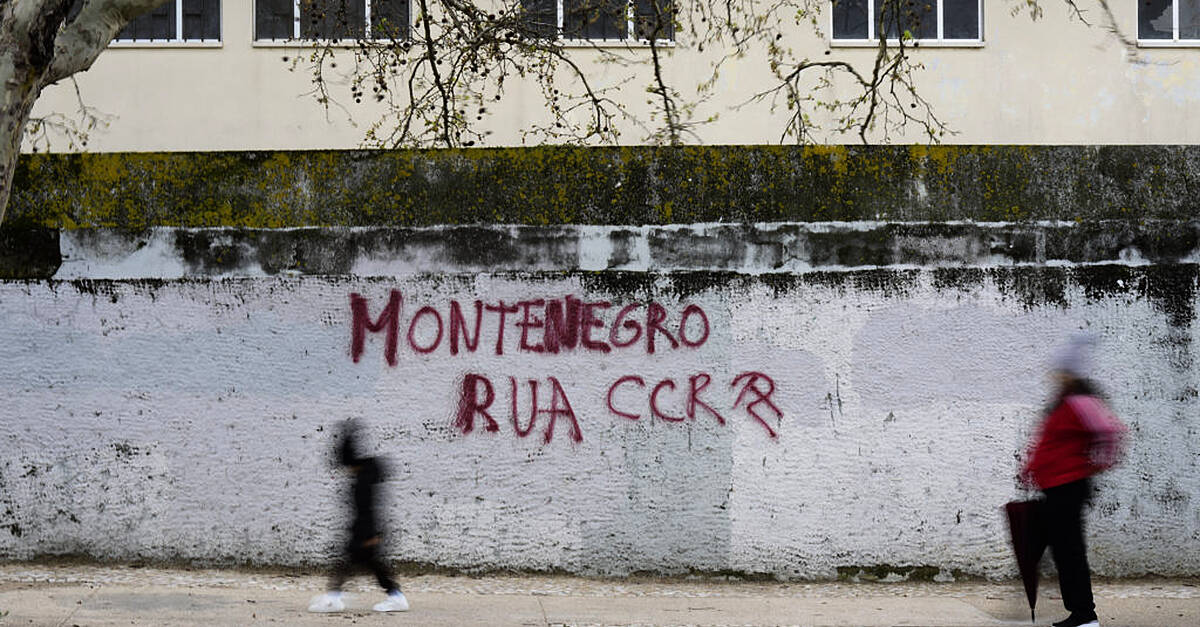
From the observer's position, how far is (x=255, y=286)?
23.7ft

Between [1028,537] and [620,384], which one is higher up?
[620,384]

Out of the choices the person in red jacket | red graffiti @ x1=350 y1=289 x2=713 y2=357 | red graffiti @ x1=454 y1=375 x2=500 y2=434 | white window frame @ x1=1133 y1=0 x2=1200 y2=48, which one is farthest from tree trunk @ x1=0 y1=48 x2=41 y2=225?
white window frame @ x1=1133 y1=0 x2=1200 y2=48

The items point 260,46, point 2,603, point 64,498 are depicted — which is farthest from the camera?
point 260,46

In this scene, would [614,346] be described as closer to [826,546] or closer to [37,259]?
[826,546]

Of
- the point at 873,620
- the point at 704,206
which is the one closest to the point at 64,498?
the point at 704,206

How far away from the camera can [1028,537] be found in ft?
20.0

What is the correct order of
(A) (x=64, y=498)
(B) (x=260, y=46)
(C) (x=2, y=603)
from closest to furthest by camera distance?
(C) (x=2, y=603)
(A) (x=64, y=498)
(B) (x=260, y=46)

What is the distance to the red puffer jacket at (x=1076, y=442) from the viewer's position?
19.0 ft

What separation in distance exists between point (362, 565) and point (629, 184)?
8.48ft

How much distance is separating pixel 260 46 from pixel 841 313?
30.1ft

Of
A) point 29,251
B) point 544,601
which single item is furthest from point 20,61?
point 544,601

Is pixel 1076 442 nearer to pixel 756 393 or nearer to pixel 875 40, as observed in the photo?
pixel 756 393

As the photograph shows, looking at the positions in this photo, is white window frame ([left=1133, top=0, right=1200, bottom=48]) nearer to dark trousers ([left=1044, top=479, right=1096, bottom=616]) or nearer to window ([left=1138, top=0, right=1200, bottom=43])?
window ([left=1138, top=0, right=1200, bottom=43])

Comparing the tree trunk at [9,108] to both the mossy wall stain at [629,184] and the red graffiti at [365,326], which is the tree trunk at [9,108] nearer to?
the mossy wall stain at [629,184]
